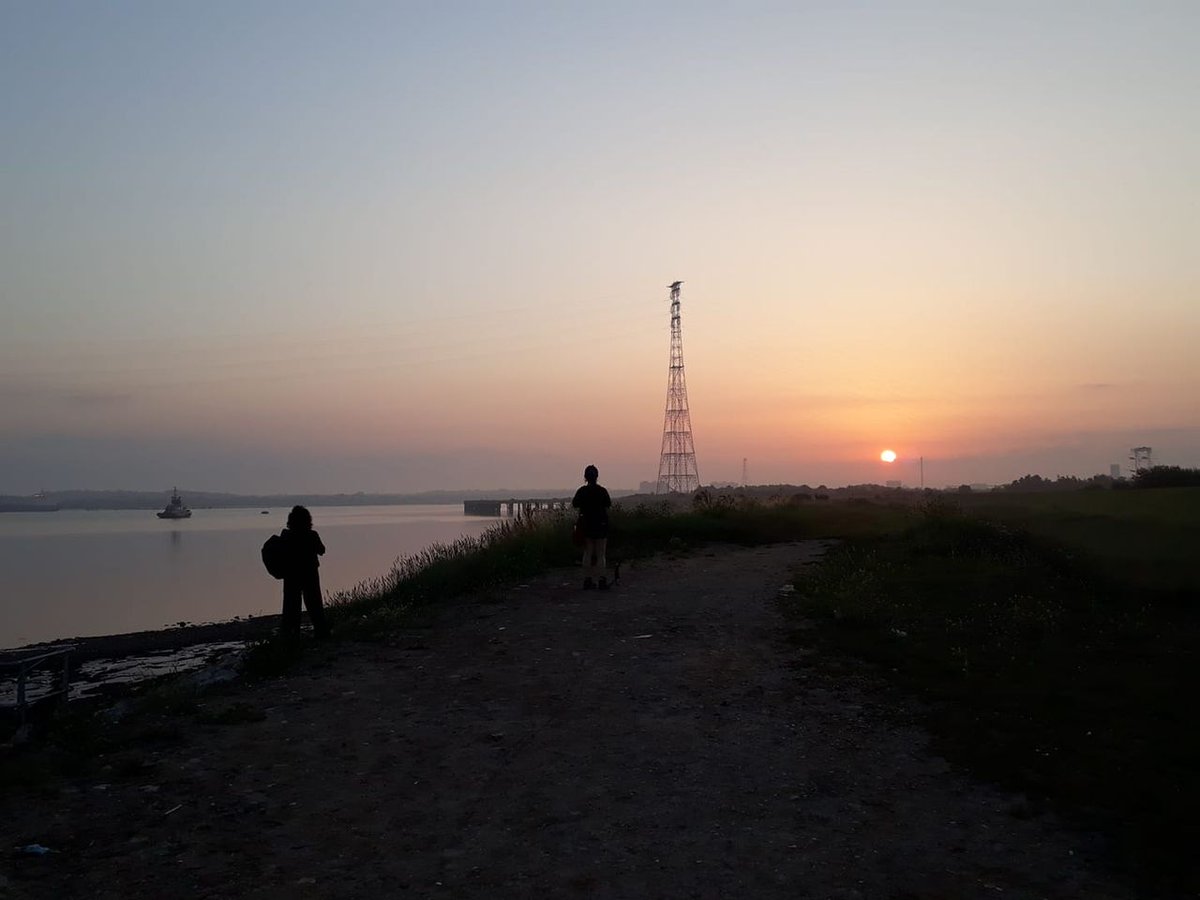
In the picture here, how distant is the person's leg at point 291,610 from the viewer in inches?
451

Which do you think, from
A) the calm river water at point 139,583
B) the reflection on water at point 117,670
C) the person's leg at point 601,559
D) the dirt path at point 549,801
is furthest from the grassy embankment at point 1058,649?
the calm river water at point 139,583

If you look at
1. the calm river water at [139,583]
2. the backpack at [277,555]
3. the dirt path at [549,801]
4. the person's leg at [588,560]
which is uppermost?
the backpack at [277,555]

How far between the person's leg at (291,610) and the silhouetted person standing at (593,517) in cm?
463

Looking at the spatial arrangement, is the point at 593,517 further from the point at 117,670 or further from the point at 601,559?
the point at 117,670

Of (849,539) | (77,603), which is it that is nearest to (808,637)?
(849,539)

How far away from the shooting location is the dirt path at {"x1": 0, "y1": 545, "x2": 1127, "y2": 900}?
16.6ft

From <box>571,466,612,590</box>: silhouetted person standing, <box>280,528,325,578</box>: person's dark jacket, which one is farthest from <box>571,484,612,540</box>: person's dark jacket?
<box>280,528,325,578</box>: person's dark jacket

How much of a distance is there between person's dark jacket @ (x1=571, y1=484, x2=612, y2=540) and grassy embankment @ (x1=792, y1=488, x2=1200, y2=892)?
338cm

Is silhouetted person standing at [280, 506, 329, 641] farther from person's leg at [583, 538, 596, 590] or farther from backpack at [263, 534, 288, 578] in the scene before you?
person's leg at [583, 538, 596, 590]

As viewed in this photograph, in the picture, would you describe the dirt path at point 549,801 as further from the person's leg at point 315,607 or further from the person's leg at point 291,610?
the person's leg at point 315,607

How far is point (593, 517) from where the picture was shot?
14.7m

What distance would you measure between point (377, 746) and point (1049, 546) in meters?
14.0

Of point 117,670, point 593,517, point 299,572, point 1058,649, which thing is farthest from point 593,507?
point 117,670

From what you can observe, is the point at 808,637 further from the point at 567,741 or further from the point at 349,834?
the point at 349,834
